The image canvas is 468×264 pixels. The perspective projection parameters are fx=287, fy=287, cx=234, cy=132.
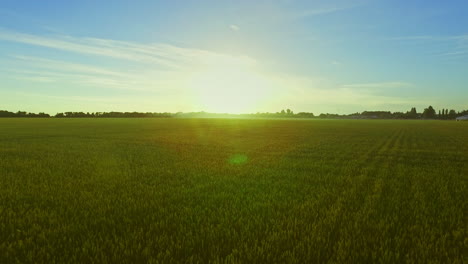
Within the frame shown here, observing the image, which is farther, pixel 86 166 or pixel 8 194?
pixel 86 166

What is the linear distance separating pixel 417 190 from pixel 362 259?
21.6 ft

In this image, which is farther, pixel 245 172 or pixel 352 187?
pixel 245 172

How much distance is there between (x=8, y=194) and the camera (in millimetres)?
9250

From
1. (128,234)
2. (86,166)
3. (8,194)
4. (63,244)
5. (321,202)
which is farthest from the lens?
(86,166)

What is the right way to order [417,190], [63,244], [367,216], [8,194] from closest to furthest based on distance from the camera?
[63,244], [367,216], [8,194], [417,190]

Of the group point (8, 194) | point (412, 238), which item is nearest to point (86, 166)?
point (8, 194)

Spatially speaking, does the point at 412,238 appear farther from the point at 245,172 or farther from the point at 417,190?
the point at 245,172

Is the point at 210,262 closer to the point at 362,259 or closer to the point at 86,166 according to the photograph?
the point at 362,259

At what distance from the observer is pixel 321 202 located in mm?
8688

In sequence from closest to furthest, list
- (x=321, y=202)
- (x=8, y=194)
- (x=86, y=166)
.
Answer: (x=321, y=202) → (x=8, y=194) → (x=86, y=166)

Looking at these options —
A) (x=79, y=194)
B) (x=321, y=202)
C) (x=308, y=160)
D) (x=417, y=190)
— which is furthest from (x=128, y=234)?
(x=308, y=160)

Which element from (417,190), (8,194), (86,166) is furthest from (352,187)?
(86,166)

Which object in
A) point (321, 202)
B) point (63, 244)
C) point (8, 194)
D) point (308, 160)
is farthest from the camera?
point (308, 160)

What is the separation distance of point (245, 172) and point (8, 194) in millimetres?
8982
